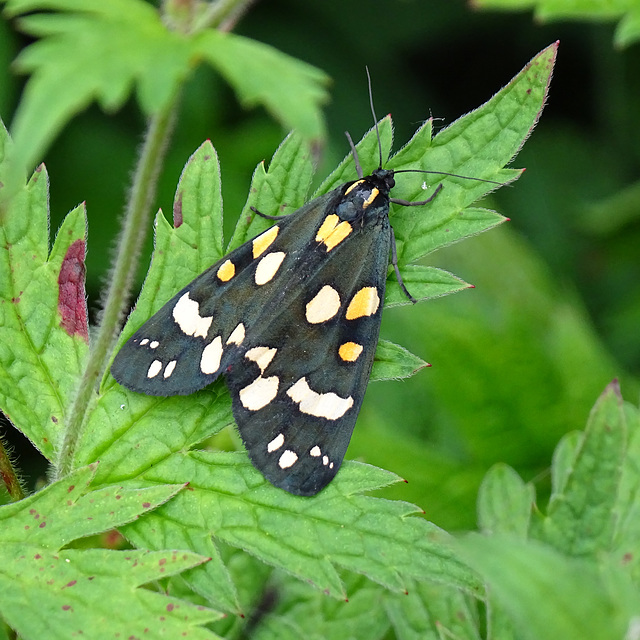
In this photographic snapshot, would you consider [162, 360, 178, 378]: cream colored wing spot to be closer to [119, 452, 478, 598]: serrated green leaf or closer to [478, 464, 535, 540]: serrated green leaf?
[119, 452, 478, 598]: serrated green leaf

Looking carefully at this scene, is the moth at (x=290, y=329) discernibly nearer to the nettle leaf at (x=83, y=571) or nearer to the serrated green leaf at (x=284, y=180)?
the serrated green leaf at (x=284, y=180)

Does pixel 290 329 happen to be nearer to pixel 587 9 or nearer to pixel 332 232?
pixel 332 232

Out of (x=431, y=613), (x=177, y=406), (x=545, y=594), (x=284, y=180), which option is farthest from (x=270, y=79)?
(x=431, y=613)

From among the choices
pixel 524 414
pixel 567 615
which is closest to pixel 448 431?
pixel 524 414

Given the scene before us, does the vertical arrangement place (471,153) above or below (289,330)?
above

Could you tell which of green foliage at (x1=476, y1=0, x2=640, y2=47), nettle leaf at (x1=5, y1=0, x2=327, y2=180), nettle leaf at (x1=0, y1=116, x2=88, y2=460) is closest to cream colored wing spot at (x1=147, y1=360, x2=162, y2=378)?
nettle leaf at (x1=0, y1=116, x2=88, y2=460)
